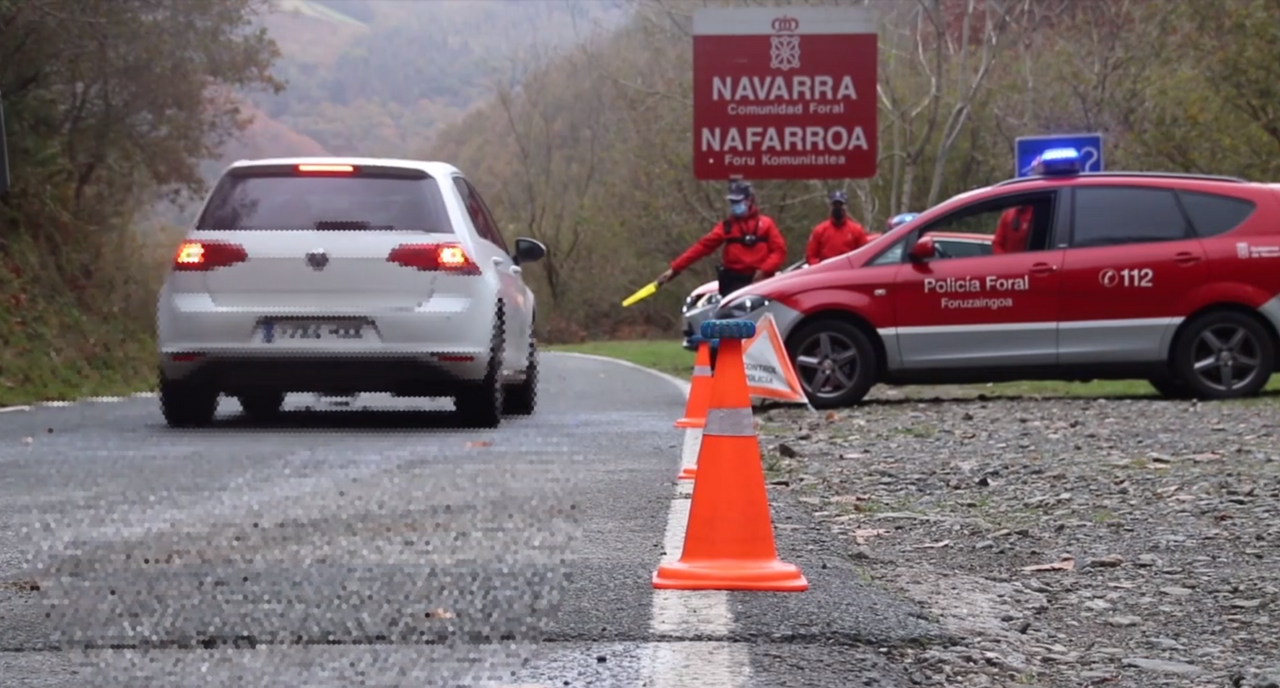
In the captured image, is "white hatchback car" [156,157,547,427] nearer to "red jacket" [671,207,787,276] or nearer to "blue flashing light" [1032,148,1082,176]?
"red jacket" [671,207,787,276]

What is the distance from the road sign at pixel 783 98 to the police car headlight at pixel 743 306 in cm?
798

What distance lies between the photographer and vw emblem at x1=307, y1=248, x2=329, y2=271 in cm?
1098

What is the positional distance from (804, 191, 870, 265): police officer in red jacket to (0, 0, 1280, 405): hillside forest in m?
6.83

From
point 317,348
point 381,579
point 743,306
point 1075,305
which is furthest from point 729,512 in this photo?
point 1075,305

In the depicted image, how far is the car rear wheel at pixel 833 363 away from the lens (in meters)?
13.9

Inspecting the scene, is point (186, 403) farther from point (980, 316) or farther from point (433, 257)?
point (980, 316)

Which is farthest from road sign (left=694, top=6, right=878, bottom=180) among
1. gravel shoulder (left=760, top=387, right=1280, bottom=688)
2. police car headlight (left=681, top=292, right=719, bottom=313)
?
gravel shoulder (left=760, top=387, right=1280, bottom=688)

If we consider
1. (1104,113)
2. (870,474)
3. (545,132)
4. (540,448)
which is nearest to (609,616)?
(870,474)

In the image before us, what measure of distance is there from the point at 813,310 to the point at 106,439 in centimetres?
545

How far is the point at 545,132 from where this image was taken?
2842 inches

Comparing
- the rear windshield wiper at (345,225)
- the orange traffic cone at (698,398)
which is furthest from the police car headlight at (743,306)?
the rear windshield wiper at (345,225)

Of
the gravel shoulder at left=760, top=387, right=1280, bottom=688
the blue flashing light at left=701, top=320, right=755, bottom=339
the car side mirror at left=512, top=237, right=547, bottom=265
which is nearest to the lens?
the gravel shoulder at left=760, top=387, right=1280, bottom=688

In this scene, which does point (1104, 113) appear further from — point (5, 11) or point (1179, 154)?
point (5, 11)

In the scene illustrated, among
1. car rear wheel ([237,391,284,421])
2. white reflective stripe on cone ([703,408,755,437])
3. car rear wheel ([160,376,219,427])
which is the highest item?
white reflective stripe on cone ([703,408,755,437])
